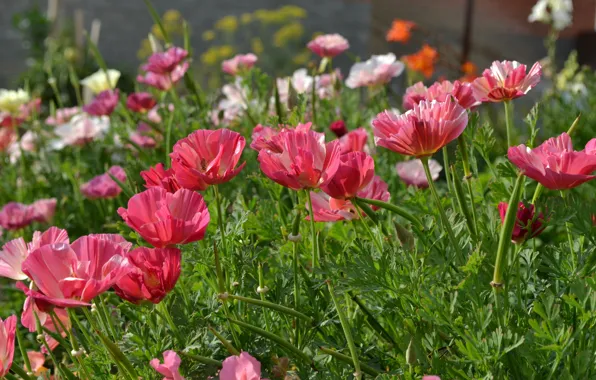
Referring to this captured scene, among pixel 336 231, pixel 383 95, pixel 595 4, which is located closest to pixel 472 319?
pixel 336 231

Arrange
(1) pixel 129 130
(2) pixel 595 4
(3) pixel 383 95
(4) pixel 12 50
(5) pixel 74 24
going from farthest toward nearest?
(4) pixel 12 50, (5) pixel 74 24, (2) pixel 595 4, (1) pixel 129 130, (3) pixel 383 95

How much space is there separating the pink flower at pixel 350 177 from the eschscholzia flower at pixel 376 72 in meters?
0.81

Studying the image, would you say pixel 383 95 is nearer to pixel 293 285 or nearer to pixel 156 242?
pixel 293 285

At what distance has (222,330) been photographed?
76 cm

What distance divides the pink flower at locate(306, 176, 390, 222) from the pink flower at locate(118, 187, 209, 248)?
17 cm

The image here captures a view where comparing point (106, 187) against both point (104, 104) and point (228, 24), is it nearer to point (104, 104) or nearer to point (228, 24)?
point (104, 104)

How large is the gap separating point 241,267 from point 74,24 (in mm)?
7886

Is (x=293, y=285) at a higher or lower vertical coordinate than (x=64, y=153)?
higher

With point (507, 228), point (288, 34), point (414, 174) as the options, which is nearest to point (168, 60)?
point (414, 174)

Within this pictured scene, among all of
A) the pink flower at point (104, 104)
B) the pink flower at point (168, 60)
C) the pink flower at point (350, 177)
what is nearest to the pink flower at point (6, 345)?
the pink flower at point (350, 177)

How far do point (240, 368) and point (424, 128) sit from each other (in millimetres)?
266

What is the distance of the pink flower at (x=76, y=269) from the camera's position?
2.01ft

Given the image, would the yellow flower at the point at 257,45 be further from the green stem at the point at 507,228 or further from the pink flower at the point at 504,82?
the green stem at the point at 507,228

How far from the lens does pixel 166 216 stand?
658mm
